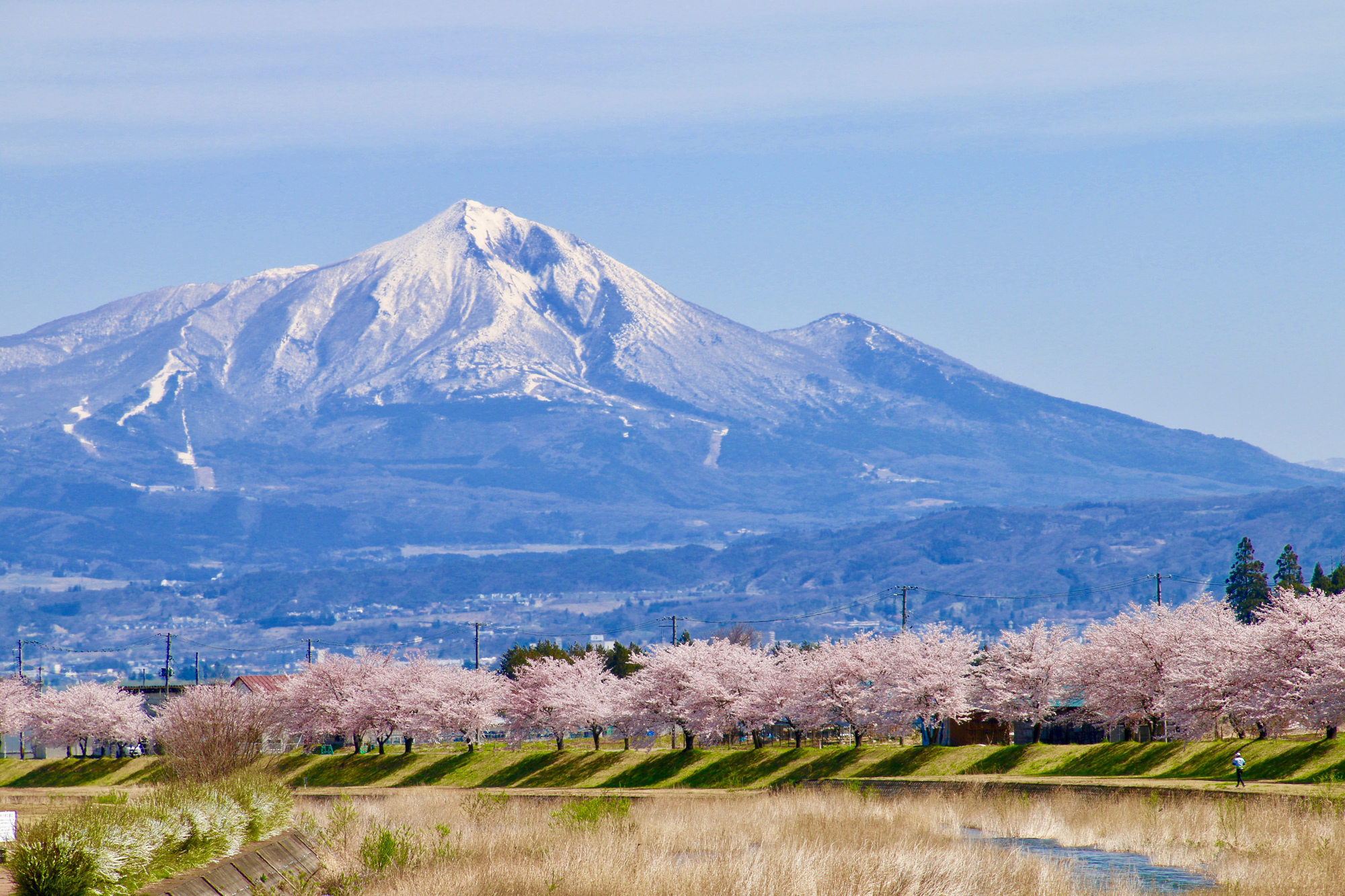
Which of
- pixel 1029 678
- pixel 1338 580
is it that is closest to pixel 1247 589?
pixel 1338 580

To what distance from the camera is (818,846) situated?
120 ft

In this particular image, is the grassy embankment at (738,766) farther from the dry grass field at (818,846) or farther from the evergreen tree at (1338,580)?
the evergreen tree at (1338,580)

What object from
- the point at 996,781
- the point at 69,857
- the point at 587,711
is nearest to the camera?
the point at 69,857

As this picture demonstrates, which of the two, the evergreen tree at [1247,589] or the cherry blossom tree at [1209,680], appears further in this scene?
the evergreen tree at [1247,589]

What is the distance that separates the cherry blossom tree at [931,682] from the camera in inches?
3056

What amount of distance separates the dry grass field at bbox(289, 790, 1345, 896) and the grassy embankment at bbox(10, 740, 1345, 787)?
31.3 feet

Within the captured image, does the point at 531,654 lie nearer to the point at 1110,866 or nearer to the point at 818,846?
the point at 1110,866

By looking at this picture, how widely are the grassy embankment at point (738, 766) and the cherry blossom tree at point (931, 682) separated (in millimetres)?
3697

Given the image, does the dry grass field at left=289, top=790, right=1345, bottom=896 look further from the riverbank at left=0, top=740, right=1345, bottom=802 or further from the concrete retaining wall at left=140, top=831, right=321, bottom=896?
the riverbank at left=0, top=740, right=1345, bottom=802

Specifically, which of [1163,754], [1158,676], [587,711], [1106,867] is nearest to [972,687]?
[1158,676]

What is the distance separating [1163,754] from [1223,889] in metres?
30.9

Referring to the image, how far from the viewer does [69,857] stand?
24422 mm

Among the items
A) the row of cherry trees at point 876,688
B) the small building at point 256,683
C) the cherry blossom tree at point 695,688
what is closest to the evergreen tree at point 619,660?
the small building at point 256,683

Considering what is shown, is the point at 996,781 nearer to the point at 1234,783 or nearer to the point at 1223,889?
the point at 1234,783
